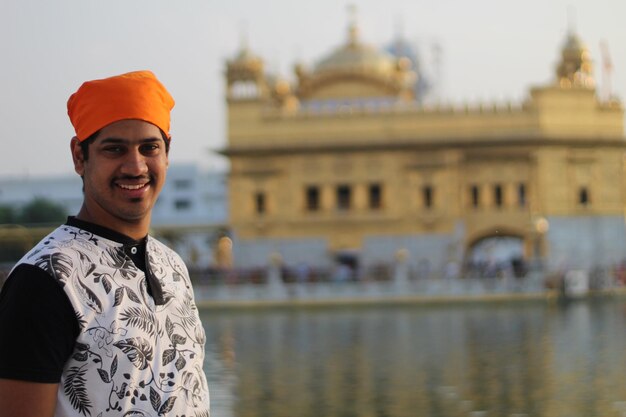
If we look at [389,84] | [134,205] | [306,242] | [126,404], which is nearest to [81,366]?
[126,404]

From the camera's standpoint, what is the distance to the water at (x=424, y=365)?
11.5 meters

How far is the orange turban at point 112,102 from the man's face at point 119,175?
0.10ft

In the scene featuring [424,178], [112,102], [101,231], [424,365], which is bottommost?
[424,365]

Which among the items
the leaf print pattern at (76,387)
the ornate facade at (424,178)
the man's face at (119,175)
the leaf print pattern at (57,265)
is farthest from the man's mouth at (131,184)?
the ornate facade at (424,178)

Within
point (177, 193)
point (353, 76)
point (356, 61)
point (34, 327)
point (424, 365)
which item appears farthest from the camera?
point (177, 193)

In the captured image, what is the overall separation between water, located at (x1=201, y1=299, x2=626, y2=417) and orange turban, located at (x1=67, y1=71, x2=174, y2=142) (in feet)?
26.7

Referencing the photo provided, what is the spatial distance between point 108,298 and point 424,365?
12.7 metres

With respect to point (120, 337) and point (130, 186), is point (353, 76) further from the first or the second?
point (120, 337)

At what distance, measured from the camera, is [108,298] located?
9.79ft

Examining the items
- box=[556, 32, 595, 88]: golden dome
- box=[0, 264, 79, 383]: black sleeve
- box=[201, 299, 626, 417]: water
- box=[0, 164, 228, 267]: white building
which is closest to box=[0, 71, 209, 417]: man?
box=[0, 264, 79, 383]: black sleeve

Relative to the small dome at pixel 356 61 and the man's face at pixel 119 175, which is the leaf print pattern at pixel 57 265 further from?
the small dome at pixel 356 61

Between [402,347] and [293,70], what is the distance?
25223 mm

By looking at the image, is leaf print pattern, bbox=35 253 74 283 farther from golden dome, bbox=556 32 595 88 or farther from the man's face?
golden dome, bbox=556 32 595 88

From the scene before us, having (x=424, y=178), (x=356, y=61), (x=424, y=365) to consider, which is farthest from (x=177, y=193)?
(x=424, y=365)
